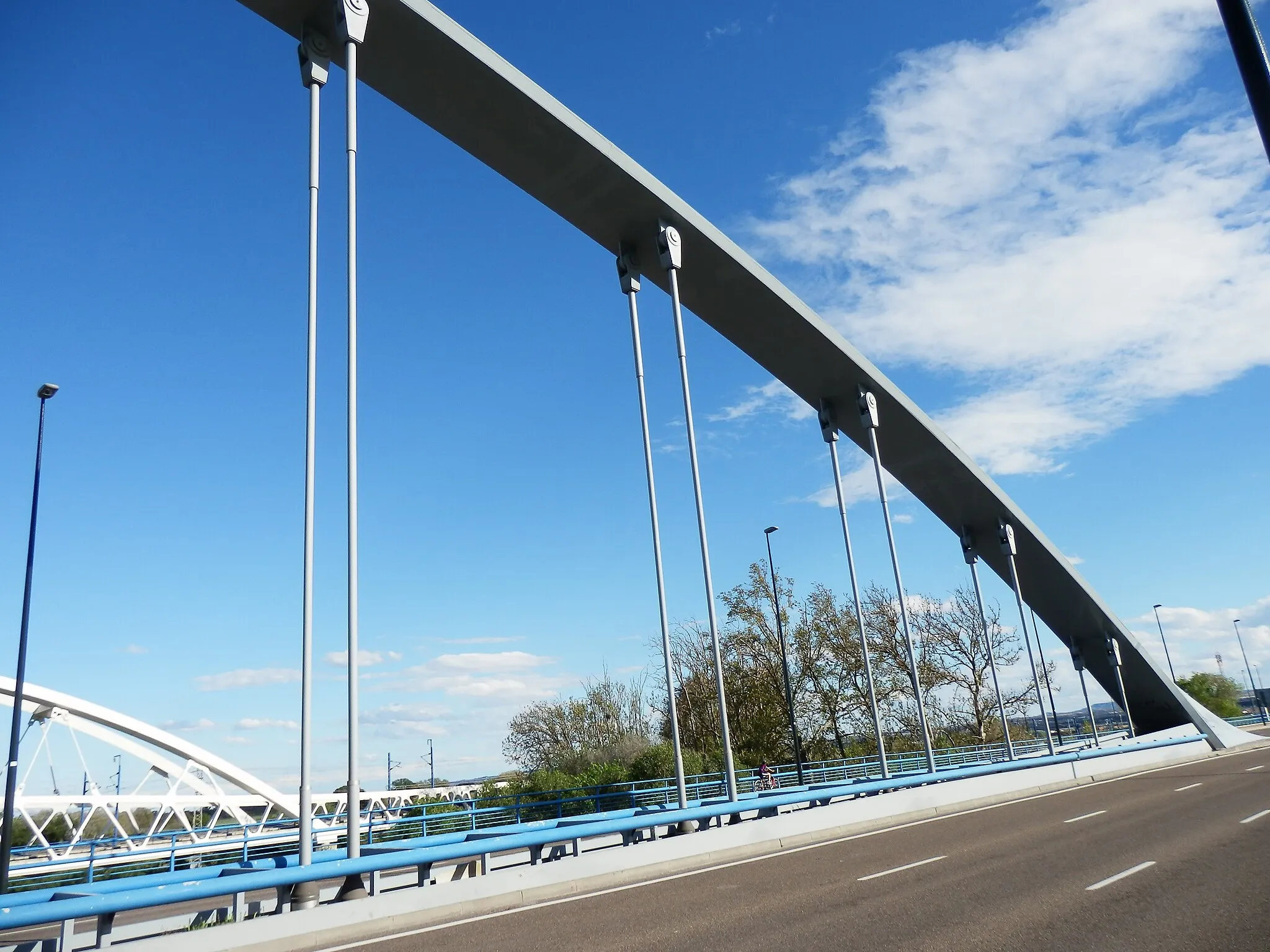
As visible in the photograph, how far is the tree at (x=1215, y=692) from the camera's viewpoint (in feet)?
269

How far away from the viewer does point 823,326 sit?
2752 cm

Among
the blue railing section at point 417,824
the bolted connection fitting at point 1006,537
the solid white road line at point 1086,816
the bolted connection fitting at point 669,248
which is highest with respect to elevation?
the bolted connection fitting at point 669,248

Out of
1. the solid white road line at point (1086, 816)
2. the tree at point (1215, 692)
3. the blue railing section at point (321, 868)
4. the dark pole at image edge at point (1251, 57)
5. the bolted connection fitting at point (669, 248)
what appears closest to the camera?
the dark pole at image edge at point (1251, 57)

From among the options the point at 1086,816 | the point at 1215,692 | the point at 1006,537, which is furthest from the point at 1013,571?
the point at 1215,692

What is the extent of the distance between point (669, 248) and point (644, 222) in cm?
145

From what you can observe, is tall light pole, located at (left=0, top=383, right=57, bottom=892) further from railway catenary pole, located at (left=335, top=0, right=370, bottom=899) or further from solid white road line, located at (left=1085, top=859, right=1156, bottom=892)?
solid white road line, located at (left=1085, top=859, right=1156, bottom=892)

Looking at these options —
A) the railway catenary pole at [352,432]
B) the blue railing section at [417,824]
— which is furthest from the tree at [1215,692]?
the railway catenary pole at [352,432]

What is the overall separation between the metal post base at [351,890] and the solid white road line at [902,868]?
5768 millimetres

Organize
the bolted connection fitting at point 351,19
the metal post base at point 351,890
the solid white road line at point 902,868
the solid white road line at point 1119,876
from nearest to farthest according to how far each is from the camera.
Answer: the solid white road line at point 1119,876 < the metal post base at point 351,890 < the solid white road line at point 902,868 < the bolted connection fitting at point 351,19

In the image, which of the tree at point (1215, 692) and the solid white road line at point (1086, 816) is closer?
the solid white road line at point (1086, 816)

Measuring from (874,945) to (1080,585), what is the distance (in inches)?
1526

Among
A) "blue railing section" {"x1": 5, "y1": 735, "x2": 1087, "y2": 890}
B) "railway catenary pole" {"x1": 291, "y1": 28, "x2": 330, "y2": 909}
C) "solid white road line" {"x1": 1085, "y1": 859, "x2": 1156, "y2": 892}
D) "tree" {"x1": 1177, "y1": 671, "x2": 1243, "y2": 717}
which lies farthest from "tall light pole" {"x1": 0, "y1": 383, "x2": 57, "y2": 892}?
"tree" {"x1": 1177, "y1": 671, "x2": 1243, "y2": 717}

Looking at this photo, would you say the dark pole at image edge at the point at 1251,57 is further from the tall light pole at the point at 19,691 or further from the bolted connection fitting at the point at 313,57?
the tall light pole at the point at 19,691

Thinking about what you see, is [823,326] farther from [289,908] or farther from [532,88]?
[289,908]
